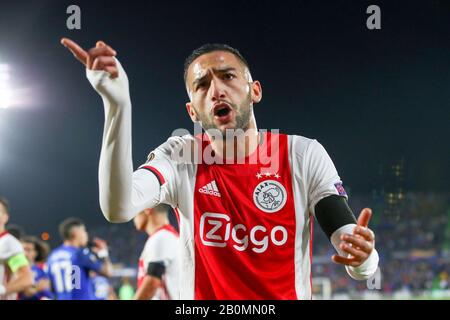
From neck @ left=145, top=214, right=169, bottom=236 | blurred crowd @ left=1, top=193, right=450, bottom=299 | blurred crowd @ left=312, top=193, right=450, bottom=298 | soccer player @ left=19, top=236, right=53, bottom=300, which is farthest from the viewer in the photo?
blurred crowd @ left=312, top=193, right=450, bottom=298

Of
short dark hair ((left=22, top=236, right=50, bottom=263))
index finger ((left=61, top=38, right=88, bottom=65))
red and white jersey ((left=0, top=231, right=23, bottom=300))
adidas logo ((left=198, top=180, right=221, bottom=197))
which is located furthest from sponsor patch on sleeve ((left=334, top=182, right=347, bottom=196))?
short dark hair ((left=22, top=236, right=50, bottom=263))

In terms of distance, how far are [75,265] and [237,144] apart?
4.31 metres

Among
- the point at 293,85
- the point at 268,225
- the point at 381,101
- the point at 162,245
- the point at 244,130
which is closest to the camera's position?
the point at 268,225

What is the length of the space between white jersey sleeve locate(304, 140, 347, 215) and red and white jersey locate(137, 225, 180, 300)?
3.14 m

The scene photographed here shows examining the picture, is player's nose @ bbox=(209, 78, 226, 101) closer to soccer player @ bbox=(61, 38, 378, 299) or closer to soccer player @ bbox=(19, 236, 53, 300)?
soccer player @ bbox=(61, 38, 378, 299)

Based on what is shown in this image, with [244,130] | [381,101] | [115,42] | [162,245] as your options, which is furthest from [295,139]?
[381,101]

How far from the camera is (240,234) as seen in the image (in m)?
2.22

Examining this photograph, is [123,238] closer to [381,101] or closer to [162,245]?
[381,101]

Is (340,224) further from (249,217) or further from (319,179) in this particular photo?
(249,217)

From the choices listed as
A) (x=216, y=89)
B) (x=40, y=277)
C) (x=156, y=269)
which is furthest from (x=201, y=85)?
(x=40, y=277)

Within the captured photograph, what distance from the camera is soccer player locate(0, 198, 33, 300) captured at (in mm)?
5180

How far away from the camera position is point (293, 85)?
11953mm
